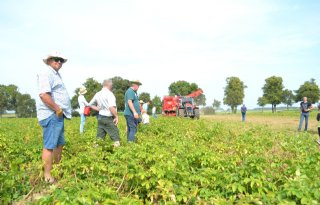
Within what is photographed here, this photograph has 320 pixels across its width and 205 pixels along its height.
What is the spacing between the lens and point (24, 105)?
9394 centimetres

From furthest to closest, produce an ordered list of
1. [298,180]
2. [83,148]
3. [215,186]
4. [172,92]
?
[172,92] < [83,148] < [215,186] < [298,180]

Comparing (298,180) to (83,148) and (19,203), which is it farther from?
(83,148)

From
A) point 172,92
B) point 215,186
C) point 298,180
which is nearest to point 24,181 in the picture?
point 215,186

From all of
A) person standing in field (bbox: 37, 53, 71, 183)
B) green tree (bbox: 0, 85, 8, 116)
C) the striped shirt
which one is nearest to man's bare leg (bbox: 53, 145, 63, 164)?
person standing in field (bbox: 37, 53, 71, 183)

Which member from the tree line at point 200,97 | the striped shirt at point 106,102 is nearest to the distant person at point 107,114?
the striped shirt at point 106,102

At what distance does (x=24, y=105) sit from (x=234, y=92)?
59.7 m

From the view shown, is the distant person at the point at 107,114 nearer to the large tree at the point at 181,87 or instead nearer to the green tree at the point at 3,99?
the large tree at the point at 181,87

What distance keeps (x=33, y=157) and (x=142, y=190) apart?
8.00 feet

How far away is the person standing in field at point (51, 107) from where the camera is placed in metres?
4.79

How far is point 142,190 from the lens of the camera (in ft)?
14.1

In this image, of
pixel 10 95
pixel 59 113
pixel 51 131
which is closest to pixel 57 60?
pixel 59 113

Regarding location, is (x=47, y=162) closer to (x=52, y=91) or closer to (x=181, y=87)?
(x=52, y=91)

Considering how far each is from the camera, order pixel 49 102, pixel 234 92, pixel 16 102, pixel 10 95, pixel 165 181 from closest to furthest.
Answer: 1. pixel 165 181
2. pixel 49 102
3. pixel 234 92
4. pixel 16 102
5. pixel 10 95


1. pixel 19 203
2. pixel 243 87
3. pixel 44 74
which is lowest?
pixel 19 203
